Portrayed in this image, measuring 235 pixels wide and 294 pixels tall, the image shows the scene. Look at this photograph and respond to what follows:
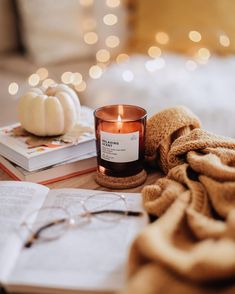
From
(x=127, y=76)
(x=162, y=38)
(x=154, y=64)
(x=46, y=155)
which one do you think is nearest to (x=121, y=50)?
(x=162, y=38)

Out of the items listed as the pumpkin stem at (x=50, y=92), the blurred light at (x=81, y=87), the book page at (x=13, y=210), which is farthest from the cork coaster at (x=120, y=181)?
the blurred light at (x=81, y=87)

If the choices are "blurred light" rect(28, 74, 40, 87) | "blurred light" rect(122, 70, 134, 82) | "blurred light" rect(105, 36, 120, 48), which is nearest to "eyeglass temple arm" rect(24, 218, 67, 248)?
"blurred light" rect(122, 70, 134, 82)

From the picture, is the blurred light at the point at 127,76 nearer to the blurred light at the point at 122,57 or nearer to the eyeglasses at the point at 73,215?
the blurred light at the point at 122,57

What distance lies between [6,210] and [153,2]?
1.73 m

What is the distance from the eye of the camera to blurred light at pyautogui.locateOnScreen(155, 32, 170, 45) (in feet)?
7.25

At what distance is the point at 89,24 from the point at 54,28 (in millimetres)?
223

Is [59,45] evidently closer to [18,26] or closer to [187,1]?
[18,26]

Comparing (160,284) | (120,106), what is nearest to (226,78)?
(120,106)

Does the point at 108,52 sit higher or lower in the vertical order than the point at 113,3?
lower

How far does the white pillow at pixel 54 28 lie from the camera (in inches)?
79.6

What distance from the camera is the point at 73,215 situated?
2.39ft

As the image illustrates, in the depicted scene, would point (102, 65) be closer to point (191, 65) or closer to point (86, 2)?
point (86, 2)

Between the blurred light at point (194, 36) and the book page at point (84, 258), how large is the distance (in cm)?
153

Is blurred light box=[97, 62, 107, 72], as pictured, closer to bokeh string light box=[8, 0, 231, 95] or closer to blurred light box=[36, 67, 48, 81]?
bokeh string light box=[8, 0, 231, 95]
